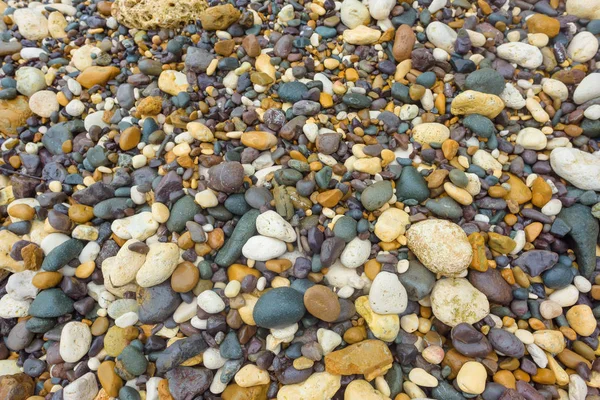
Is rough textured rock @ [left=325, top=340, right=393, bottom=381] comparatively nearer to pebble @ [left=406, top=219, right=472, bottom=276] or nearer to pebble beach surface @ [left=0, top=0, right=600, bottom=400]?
pebble beach surface @ [left=0, top=0, right=600, bottom=400]

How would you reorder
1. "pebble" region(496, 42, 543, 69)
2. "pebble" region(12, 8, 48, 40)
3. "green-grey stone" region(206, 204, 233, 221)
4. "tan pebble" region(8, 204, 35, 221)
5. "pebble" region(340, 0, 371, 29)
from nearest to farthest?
"green-grey stone" region(206, 204, 233, 221) → "tan pebble" region(8, 204, 35, 221) → "pebble" region(496, 42, 543, 69) → "pebble" region(340, 0, 371, 29) → "pebble" region(12, 8, 48, 40)

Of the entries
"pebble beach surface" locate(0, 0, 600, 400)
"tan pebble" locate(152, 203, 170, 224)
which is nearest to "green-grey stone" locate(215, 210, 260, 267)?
"pebble beach surface" locate(0, 0, 600, 400)

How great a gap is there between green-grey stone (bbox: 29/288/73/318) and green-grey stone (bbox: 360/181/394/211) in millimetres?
1514

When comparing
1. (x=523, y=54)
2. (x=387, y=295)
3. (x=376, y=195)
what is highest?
(x=523, y=54)

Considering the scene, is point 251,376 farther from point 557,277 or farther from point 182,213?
point 557,277

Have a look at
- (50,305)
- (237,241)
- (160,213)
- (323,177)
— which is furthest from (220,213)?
(50,305)

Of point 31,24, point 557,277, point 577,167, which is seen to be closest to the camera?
point 557,277

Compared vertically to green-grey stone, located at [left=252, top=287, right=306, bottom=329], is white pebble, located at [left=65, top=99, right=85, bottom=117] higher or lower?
higher

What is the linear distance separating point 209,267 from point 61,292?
0.74 m

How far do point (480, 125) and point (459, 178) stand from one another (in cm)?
38

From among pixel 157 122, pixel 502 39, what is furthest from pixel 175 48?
pixel 502 39

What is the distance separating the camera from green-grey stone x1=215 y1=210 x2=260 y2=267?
1881mm

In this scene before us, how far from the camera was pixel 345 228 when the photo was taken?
6.09ft

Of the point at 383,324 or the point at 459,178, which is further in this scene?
the point at 459,178
